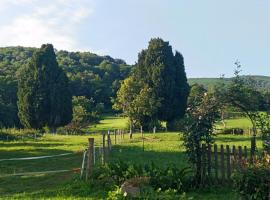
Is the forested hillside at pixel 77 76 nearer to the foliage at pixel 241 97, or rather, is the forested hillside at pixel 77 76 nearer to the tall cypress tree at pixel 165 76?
the tall cypress tree at pixel 165 76

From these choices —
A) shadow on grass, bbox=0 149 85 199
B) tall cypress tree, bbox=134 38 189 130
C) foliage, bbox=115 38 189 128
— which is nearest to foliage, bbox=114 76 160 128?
foliage, bbox=115 38 189 128

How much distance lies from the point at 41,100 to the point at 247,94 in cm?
5483

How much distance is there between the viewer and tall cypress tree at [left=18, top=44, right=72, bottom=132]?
228ft

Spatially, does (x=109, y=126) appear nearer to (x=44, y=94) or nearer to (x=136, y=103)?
(x=44, y=94)

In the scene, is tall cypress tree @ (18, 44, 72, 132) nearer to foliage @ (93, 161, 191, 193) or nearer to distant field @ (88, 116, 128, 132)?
distant field @ (88, 116, 128, 132)

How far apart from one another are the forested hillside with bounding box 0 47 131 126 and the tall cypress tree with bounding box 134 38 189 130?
22086mm

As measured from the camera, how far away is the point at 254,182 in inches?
425

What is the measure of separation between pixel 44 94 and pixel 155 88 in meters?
17.1

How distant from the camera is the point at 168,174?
14977 millimetres

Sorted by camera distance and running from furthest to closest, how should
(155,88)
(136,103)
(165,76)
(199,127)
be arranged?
1. (165,76)
2. (155,88)
3. (136,103)
4. (199,127)

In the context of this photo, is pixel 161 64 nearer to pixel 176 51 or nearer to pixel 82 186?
pixel 176 51

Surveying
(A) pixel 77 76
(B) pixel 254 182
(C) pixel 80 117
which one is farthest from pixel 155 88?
(B) pixel 254 182

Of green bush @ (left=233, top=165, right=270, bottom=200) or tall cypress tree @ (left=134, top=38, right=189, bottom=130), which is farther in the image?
tall cypress tree @ (left=134, top=38, right=189, bottom=130)

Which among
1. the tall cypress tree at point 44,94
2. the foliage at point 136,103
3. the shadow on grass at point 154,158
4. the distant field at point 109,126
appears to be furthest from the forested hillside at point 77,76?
the shadow on grass at point 154,158
